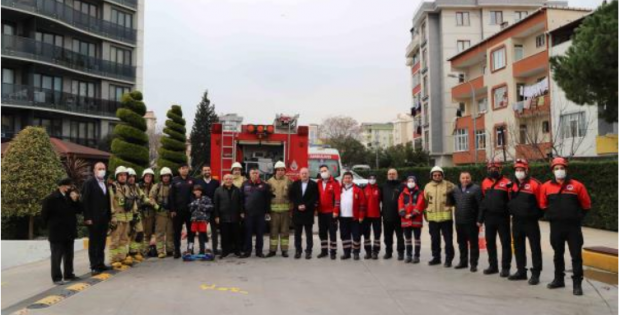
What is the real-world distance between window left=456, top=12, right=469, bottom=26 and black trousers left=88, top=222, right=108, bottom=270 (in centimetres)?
4303

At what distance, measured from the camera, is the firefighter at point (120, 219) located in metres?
8.88

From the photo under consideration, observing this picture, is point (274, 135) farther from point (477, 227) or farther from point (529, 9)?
point (529, 9)

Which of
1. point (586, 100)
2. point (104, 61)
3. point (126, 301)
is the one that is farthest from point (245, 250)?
point (104, 61)

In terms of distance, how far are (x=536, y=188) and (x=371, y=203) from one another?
3.16m

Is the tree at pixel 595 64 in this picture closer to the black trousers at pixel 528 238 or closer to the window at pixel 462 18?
the black trousers at pixel 528 238

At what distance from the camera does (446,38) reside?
45438mm

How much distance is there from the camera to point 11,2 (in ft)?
98.8

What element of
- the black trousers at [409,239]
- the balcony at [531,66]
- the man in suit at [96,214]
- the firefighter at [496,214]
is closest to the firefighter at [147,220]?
the man in suit at [96,214]

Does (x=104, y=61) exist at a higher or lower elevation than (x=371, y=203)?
higher

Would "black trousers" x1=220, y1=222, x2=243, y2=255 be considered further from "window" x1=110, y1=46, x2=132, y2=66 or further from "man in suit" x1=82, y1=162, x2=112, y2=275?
"window" x1=110, y1=46, x2=132, y2=66

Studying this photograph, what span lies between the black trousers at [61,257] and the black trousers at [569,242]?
7.37m

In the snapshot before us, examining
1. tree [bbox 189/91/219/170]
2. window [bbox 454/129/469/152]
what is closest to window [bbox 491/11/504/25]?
window [bbox 454/129/469/152]

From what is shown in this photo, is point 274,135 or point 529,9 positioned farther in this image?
point 529,9

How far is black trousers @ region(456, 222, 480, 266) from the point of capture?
28.2ft
